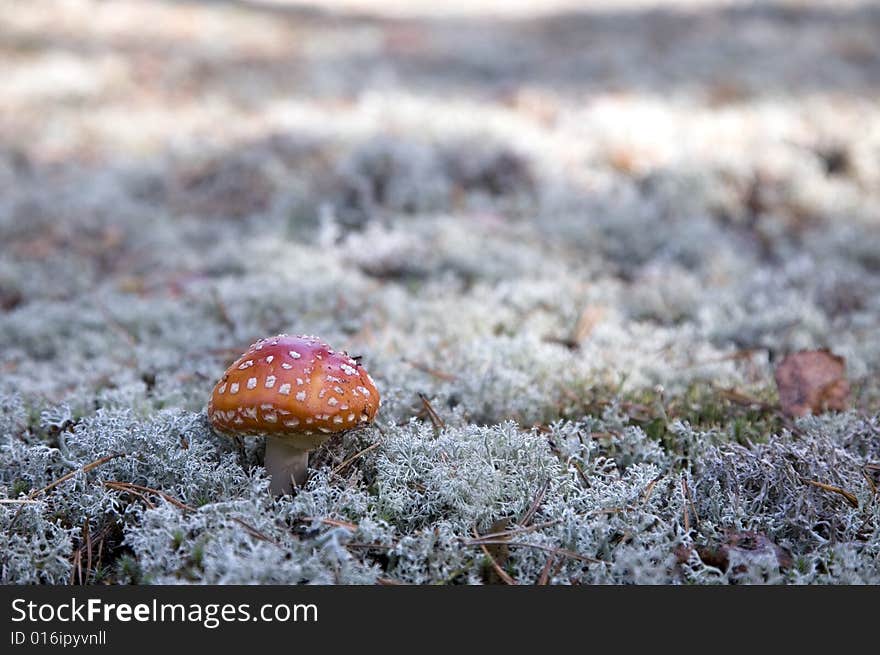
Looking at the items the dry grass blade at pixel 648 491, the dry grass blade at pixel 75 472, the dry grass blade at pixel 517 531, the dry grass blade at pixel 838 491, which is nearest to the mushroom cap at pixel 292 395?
the dry grass blade at pixel 75 472

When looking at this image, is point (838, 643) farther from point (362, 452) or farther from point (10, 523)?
point (10, 523)

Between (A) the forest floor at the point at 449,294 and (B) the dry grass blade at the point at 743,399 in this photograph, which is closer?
(A) the forest floor at the point at 449,294

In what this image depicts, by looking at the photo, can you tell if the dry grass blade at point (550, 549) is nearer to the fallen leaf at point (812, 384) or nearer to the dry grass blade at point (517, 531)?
the dry grass blade at point (517, 531)

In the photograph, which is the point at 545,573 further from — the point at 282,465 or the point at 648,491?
the point at 282,465

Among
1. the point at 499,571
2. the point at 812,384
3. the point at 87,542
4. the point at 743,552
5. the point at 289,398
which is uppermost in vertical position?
the point at 289,398

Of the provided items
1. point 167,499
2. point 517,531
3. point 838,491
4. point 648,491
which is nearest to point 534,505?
point 517,531

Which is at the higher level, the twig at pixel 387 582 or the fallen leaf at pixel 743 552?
the fallen leaf at pixel 743 552
